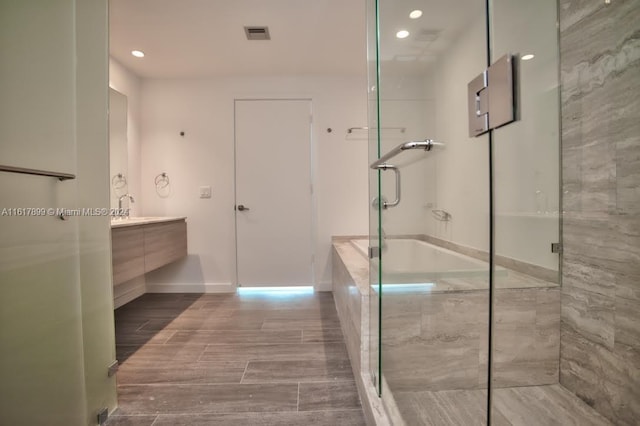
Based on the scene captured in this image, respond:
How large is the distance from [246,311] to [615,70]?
2653 millimetres

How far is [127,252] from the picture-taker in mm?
2006

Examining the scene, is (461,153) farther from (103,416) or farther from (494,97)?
(103,416)

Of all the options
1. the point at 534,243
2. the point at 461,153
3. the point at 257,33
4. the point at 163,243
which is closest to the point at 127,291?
the point at 163,243

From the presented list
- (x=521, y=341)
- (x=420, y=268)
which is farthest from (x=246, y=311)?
(x=521, y=341)

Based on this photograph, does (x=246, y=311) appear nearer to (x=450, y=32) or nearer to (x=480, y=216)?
(x=480, y=216)

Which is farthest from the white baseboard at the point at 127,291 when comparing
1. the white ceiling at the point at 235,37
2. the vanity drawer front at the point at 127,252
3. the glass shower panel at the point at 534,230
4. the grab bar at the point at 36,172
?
the glass shower panel at the point at 534,230

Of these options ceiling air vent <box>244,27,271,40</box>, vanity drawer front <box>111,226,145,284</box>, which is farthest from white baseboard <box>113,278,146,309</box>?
ceiling air vent <box>244,27,271,40</box>

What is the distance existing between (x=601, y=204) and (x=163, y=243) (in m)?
2.87

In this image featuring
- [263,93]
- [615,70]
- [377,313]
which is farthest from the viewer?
[263,93]

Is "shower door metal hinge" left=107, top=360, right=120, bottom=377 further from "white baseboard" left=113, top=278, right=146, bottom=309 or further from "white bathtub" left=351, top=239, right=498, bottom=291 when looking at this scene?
"white baseboard" left=113, top=278, right=146, bottom=309

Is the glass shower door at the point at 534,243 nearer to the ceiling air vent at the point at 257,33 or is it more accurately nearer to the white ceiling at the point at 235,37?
the white ceiling at the point at 235,37

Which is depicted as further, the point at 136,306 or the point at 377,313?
the point at 136,306

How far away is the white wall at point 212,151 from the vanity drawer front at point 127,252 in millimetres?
969

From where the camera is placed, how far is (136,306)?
2697mm
